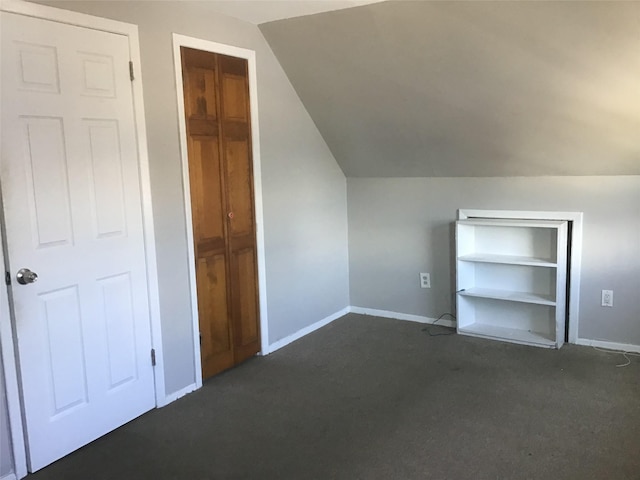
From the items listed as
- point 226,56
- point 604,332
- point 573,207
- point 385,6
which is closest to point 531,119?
point 573,207

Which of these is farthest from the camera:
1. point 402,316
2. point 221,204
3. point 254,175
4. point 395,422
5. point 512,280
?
point 402,316

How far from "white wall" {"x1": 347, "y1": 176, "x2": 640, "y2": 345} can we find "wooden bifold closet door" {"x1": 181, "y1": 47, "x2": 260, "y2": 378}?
1.31 metres

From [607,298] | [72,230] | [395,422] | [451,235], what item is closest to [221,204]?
[72,230]

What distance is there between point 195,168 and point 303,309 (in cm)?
152

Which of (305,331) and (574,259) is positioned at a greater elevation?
(574,259)

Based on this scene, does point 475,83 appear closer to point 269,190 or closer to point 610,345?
point 269,190

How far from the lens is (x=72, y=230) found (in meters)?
2.56

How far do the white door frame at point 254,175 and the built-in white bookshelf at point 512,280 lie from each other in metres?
1.49

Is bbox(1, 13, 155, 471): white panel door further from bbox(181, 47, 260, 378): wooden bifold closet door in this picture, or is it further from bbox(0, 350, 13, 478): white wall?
bbox(181, 47, 260, 378): wooden bifold closet door

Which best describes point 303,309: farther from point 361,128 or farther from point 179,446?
point 179,446

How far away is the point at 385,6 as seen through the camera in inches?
117

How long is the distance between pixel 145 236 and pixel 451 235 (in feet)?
7.90

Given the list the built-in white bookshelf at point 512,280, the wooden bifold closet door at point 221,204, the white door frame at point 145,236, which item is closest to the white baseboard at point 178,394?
the white door frame at point 145,236

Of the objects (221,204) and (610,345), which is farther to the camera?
(610,345)
